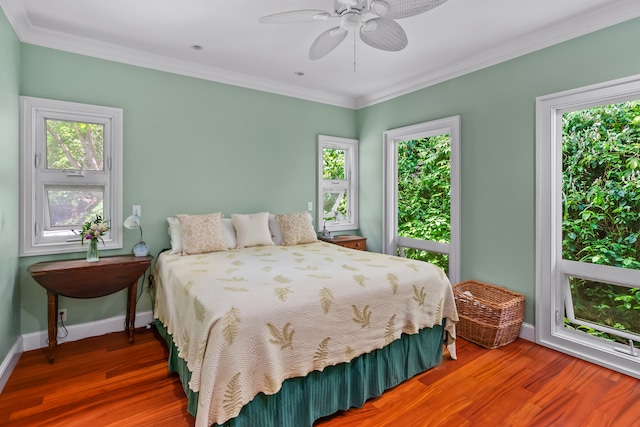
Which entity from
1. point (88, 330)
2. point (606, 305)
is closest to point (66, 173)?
point (88, 330)

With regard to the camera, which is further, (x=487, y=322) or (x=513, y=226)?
(x=513, y=226)

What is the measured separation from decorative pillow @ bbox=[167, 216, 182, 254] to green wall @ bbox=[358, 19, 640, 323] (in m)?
2.78

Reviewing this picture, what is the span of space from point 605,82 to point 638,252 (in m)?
1.26

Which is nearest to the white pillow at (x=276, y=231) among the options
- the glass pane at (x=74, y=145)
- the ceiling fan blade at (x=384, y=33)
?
the glass pane at (x=74, y=145)

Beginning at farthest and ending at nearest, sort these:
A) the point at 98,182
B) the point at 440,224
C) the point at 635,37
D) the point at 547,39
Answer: the point at 440,224 → the point at 98,182 → the point at 547,39 → the point at 635,37

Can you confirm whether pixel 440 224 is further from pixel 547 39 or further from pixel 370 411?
pixel 370 411

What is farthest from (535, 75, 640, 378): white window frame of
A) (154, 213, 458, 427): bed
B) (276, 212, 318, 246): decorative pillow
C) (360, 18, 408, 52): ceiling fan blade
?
(276, 212, 318, 246): decorative pillow

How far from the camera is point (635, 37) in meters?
2.33

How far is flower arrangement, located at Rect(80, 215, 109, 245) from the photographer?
2.74 meters

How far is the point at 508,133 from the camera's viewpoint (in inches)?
120

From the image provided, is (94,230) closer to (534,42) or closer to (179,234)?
(179,234)

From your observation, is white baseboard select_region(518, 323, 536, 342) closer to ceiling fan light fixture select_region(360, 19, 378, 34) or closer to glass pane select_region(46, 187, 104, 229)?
ceiling fan light fixture select_region(360, 19, 378, 34)

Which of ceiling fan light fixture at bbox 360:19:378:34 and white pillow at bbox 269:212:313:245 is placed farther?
Answer: white pillow at bbox 269:212:313:245

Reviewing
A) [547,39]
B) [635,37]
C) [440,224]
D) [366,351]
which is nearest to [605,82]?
[635,37]
